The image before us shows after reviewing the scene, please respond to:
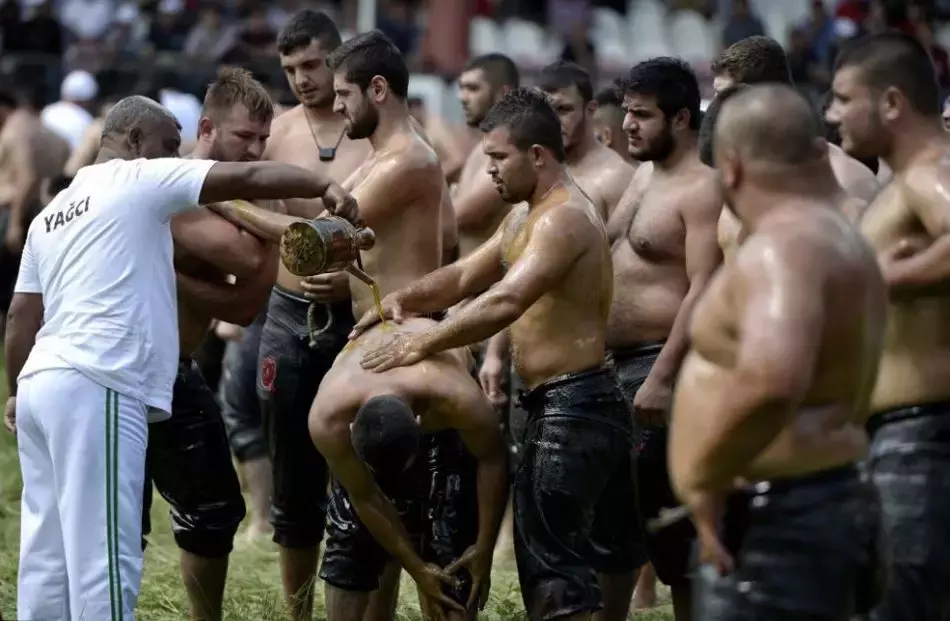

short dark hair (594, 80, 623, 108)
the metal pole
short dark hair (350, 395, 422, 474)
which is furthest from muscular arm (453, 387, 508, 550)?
the metal pole

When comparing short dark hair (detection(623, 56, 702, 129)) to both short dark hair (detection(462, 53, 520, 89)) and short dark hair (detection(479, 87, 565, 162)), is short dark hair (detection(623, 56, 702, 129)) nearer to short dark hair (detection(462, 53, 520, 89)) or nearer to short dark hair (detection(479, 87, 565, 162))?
short dark hair (detection(479, 87, 565, 162))

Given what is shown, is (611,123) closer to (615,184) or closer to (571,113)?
(571,113)

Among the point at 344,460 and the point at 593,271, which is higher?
the point at 593,271

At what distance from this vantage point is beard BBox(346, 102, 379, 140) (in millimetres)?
6039

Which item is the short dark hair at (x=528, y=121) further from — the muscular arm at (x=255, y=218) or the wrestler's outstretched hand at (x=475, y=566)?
the wrestler's outstretched hand at (x=475, y=566)

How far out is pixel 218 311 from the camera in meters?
5.89

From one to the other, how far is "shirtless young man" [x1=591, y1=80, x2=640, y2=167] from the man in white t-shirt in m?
3.00

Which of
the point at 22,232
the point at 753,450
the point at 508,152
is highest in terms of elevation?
the point at 508,152

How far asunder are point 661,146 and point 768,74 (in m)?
0.48

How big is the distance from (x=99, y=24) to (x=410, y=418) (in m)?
13.5

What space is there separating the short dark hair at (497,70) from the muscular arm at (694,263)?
2.63m

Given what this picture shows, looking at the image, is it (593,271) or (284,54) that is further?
(284,54)

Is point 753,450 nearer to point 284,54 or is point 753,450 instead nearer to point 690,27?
point 284,54

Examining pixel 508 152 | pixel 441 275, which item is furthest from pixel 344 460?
pixel 508 152
